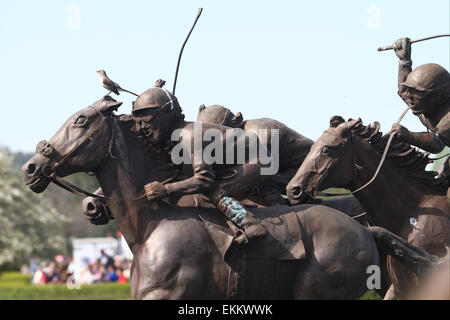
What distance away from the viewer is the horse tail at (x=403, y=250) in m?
7.31

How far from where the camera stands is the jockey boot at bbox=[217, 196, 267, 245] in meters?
6.69

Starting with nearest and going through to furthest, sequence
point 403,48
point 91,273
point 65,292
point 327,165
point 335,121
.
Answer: point 327,165 → point 335,121 → point 403,48 → point 65,292 → point 91,273

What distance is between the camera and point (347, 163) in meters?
7.76

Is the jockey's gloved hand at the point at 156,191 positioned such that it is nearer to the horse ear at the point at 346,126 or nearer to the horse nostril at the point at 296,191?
the horse nostril at the point at 296,191

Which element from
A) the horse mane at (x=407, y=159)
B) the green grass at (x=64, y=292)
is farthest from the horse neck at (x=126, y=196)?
the green grass at (x=64, y=292)

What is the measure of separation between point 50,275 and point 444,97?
86.0 ft

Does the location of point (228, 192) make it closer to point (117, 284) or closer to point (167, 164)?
point (167, 164)

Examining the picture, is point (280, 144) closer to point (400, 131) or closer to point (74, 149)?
point (400, 131)

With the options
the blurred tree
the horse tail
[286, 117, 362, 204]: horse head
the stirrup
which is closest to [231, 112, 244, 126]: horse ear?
[286, 117, 362, 204]: horse head

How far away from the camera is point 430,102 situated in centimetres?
812

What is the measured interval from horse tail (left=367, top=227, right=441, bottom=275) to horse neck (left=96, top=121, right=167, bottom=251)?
208 centimetres

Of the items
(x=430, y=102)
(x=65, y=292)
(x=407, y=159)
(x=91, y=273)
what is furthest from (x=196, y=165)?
(x=91, y=273)

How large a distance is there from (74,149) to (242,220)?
1.60 meters

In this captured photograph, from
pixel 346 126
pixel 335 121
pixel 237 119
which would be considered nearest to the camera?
pixel 346 126
